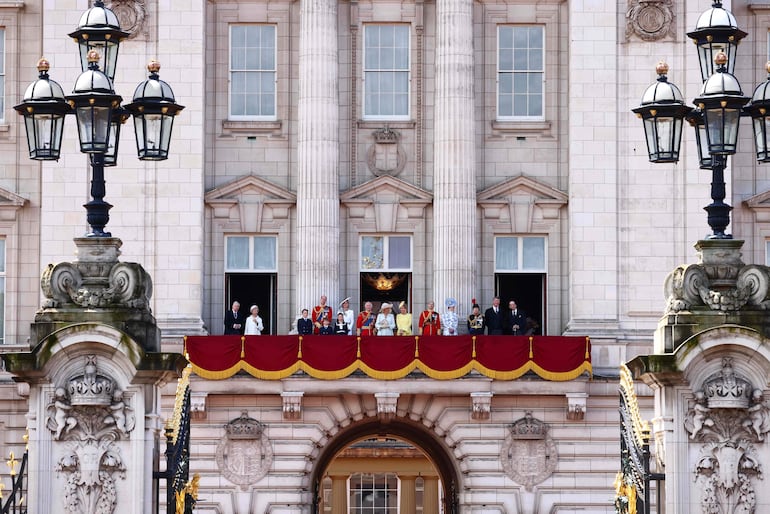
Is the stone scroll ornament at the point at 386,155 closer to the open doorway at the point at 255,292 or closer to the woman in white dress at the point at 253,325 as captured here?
the open doorway at the point at 255,292

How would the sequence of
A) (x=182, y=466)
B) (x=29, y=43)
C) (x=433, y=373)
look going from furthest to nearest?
(x=29, y=43) < (x=433, y=373) < (x=182, y=466)

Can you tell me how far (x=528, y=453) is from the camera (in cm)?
5172

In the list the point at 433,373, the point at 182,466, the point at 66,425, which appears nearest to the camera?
the point at 66,425

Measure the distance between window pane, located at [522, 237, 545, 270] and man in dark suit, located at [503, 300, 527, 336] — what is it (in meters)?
2.03

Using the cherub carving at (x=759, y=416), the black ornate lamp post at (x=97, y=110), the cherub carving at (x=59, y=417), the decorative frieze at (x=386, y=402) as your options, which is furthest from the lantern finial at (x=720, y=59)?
the decorative frieze at (x=386, y=402)

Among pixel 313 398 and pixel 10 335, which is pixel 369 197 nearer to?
pixel 313 398

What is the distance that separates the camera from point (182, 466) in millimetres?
26719

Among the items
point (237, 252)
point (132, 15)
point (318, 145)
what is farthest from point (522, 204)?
point (132, 15)

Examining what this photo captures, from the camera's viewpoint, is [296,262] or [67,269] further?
[296,262]

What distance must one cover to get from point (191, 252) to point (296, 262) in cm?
251

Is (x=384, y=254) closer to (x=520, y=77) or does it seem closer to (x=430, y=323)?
(x=430, y=323)

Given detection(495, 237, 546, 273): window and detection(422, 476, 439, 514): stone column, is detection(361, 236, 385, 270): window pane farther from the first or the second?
detection(422, 476, 439, 514): stone column

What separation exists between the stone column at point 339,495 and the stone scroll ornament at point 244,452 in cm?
2316

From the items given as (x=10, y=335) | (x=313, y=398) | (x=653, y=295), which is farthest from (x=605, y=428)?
(x=10, y=335)
